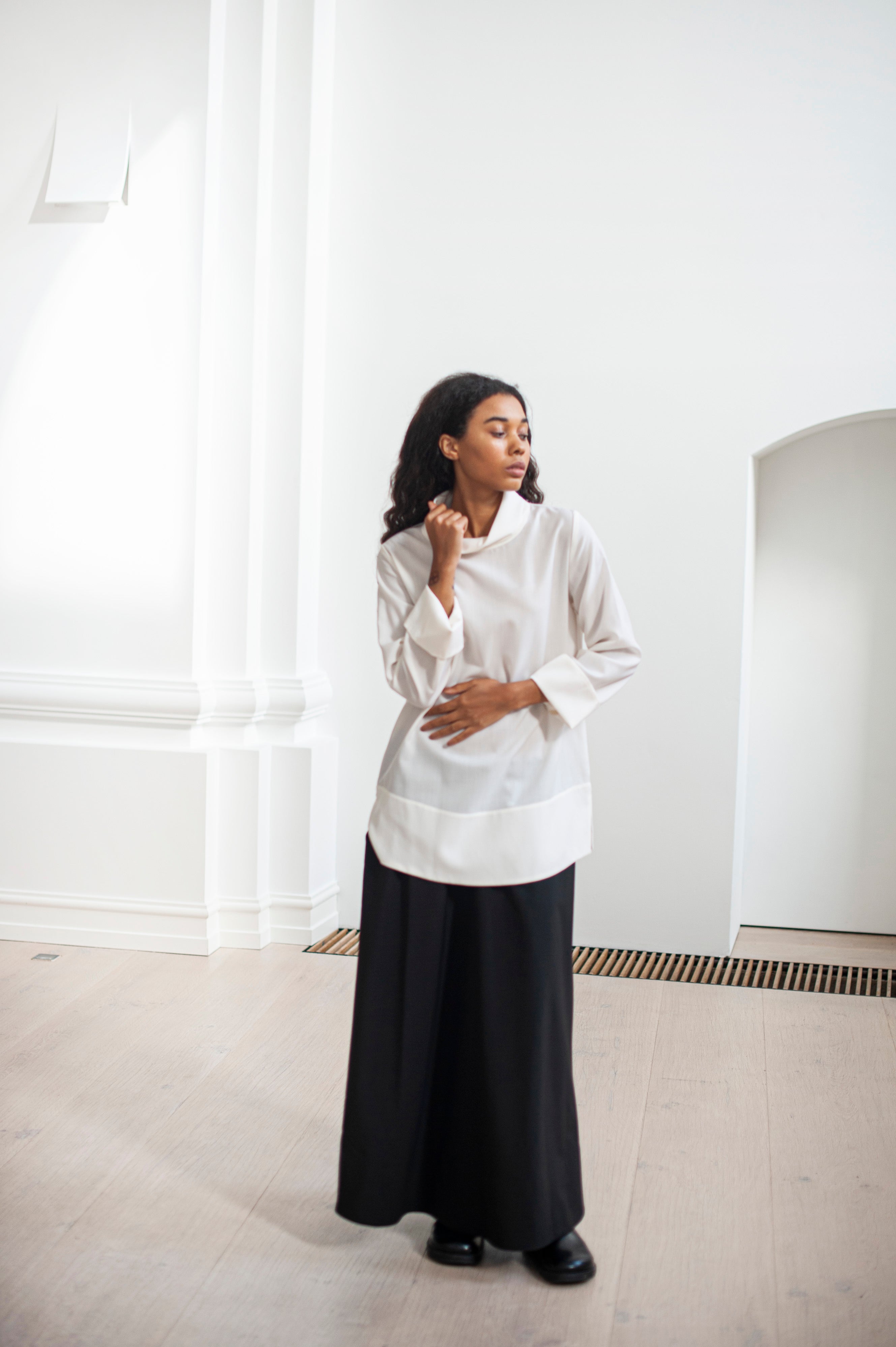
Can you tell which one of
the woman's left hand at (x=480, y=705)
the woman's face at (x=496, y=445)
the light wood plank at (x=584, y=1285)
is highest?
the woman's face at (x=496, y=445)

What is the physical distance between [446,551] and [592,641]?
0.30 m

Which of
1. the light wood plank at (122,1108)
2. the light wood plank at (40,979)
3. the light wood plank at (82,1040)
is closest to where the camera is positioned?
the light wood plank at (122,1108)

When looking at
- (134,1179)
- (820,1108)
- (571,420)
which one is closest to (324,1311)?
(134,1179)

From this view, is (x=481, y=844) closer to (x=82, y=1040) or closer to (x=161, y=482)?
(x=82, y=1040)

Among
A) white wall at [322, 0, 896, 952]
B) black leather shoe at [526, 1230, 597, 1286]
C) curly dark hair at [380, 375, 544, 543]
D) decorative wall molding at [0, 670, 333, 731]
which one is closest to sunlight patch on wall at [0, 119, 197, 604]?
decorative wall molding at [0, 670, 333, 731]

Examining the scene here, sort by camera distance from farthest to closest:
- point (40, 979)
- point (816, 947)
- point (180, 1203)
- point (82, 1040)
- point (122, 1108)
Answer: point (816, 947)
point (40, 979)
point (82, 1040)
point (122, 1108)
point (180, 1203)

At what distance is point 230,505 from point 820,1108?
255 centimetres

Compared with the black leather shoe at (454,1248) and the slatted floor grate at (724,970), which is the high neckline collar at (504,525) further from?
the slatted floor grate at (724,970)

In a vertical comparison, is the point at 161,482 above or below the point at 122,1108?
above

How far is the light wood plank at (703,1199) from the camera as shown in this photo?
190 centimetres

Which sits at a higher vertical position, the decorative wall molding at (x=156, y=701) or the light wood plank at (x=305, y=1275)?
the decorative wall molding at (x=156, y=701)

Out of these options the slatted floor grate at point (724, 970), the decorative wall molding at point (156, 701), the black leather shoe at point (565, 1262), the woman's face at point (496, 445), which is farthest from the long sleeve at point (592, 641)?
the decorative wall molding at point (156, 701)

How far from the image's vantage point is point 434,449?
208 centimetres

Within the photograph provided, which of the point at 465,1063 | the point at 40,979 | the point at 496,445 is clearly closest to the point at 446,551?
the point at 496,445
